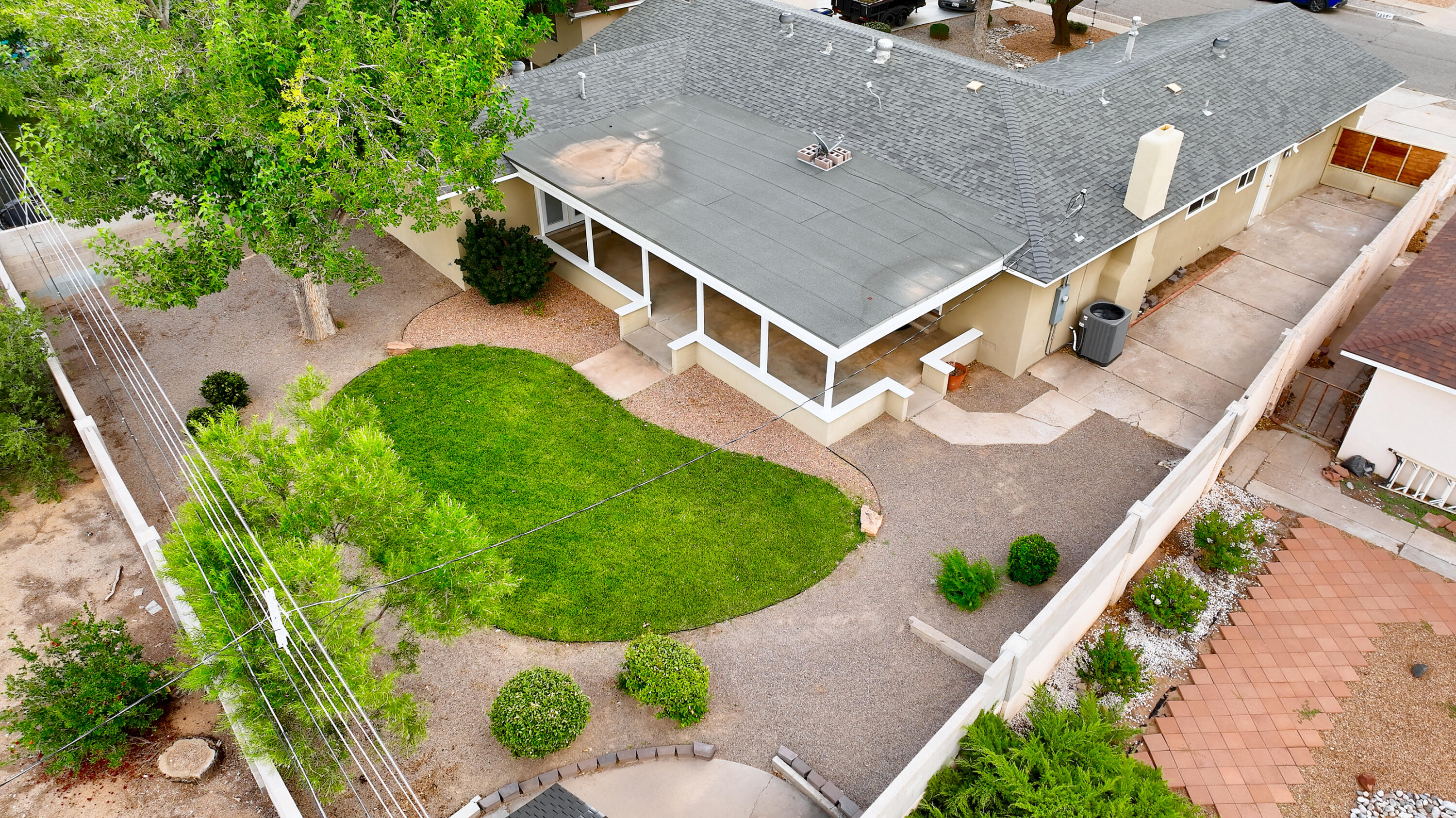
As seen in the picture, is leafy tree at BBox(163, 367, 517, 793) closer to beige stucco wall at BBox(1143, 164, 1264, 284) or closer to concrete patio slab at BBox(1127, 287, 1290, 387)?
concrete patio slab at BBox(1127, 287, 1290, 387)

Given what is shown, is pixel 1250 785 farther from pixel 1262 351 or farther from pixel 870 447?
pixel 1262 351

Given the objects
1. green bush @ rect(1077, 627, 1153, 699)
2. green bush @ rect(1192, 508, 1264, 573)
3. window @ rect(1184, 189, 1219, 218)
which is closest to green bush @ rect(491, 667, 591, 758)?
green bush @ rect(1077, 627, 1153, 699)

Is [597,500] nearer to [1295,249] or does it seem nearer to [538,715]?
[538,715]

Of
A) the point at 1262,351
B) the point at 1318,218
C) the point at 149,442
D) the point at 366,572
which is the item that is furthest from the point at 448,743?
the point at 1318,218

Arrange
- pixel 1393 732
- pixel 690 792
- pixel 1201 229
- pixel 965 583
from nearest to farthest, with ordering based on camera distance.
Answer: pixel 690 792 < pixel 1393 732 < pixel 965 583 < pixel 1201 229

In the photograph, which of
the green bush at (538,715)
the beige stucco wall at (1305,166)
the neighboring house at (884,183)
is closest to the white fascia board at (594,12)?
the neighboring house at (884,183)

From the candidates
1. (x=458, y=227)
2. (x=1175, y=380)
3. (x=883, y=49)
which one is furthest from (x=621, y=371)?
(x=1175, y=380)
